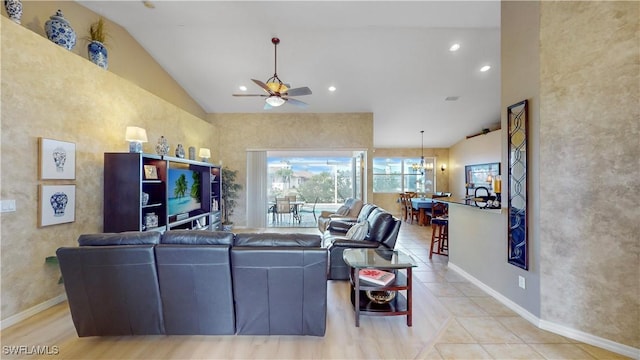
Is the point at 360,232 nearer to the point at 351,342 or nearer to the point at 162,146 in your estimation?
the point at 351,342

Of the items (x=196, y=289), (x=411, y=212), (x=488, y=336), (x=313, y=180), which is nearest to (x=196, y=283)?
(x=196, y=289)

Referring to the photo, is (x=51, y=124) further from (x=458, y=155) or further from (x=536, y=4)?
(x=458, y=155)

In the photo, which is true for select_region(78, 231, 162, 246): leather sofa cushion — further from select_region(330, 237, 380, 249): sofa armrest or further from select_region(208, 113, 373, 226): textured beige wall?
select_region(208, 113, 373, 226): textured beige wall

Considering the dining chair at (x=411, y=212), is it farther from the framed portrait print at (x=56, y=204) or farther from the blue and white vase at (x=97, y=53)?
the blue and white vase at (x=97, y=53)

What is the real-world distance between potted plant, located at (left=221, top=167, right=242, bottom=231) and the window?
5.71 meters

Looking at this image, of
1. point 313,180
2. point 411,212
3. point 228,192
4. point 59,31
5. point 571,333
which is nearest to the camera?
point 571,333

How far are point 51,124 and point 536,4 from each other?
5.26 metres

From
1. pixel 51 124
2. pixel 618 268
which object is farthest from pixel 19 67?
pixel 618 268

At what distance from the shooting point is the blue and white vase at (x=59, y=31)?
3.02 metres

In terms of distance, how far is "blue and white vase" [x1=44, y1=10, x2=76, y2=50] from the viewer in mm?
3021

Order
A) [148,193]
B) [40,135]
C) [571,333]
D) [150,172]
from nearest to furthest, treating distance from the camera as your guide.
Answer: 1. [571,333]
2. [40,135]
3. [150,172]
4. [148,193]

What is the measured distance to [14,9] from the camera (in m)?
2.66

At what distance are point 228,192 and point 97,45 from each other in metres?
4.11

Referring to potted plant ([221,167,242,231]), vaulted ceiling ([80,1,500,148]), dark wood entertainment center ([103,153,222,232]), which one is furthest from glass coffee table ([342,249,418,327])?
potted plant ([221,167,242,231])
